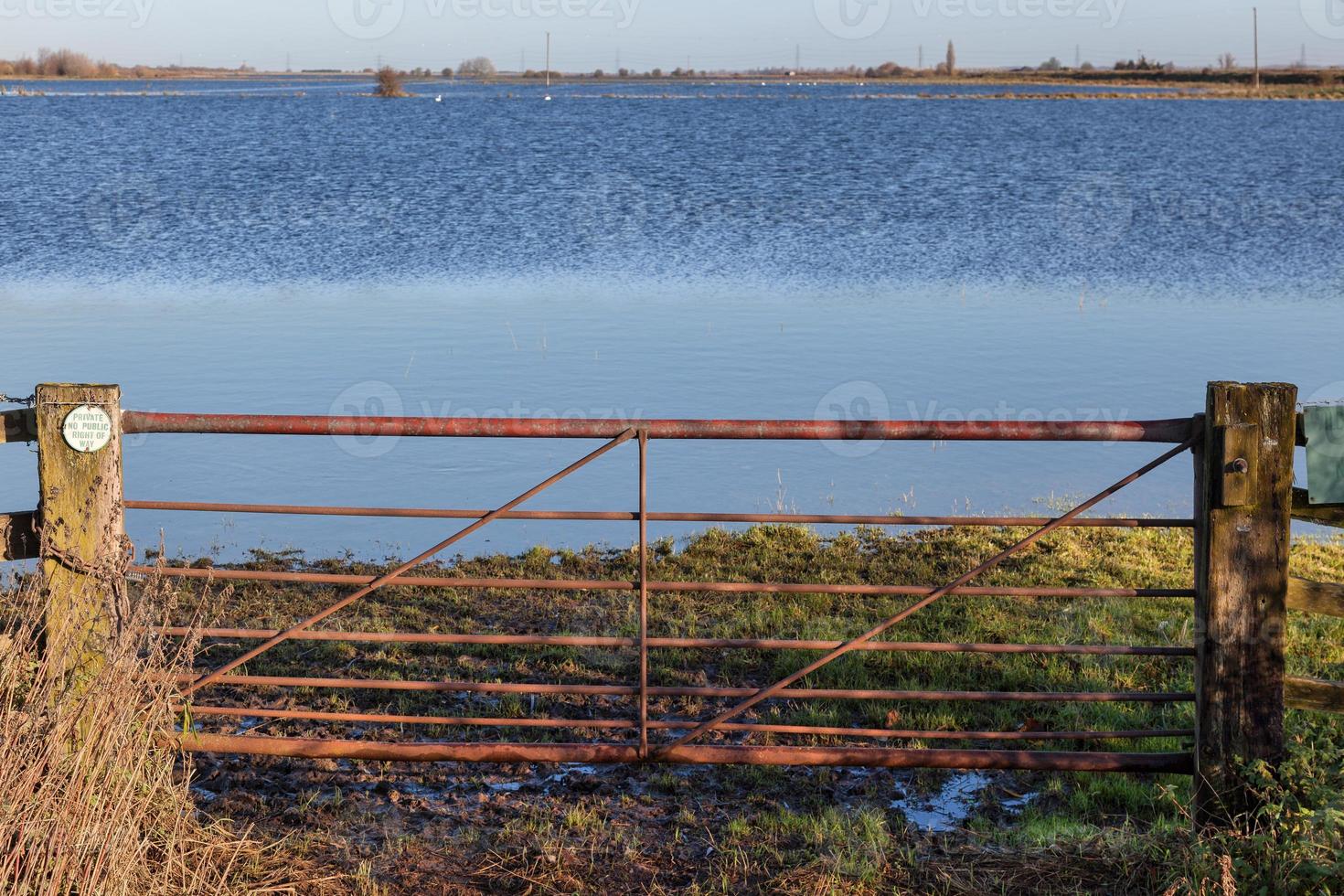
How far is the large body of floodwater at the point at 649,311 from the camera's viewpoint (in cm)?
1069

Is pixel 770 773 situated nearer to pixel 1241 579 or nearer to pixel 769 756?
pixel 769 756

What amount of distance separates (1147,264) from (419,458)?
17020mm

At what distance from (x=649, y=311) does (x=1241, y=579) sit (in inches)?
585

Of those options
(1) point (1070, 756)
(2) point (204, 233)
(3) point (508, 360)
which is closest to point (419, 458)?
(3) point (508, 360)

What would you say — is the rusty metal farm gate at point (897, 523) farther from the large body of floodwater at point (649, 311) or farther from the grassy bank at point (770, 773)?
the large body of floodwater at point (649, 311)

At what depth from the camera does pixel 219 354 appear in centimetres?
1531

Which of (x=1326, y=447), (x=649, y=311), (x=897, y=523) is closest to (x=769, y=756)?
(x=897, y=523)

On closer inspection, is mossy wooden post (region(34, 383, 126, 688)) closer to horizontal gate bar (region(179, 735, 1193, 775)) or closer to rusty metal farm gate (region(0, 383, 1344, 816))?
rusty metal farm gate (region(0, 383, 1344, 816))

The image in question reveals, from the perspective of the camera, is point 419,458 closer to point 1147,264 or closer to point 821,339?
point 821,339

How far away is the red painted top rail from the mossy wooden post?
12cm

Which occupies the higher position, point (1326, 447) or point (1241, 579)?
point (1326, 447)

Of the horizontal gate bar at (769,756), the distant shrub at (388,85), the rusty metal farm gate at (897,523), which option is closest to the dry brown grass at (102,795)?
the rusty metal farm gate at (897,523)

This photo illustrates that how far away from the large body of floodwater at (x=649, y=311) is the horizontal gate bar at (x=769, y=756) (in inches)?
175

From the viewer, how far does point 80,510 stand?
424 cm
